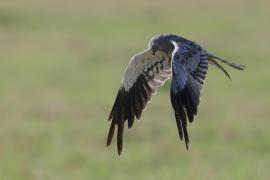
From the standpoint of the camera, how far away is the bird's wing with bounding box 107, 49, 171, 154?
8.03 metres

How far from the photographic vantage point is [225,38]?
18938mm

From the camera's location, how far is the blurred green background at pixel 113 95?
A: 372 inches

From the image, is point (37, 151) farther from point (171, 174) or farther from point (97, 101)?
point (97, 101)

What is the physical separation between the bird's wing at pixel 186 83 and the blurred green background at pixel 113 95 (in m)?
1.30

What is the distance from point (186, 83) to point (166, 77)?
1550mm

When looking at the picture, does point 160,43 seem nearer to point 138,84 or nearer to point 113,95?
point 138,84

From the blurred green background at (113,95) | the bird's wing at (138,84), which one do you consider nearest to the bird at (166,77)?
the bird's wing at (138,84)

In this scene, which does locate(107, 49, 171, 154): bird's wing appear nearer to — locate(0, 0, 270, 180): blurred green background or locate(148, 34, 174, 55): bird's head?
locate(148, 34, 174, 55): bird's head

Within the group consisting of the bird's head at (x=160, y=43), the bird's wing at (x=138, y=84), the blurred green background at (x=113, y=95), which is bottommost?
the blurred green background at (x=113, y=95)

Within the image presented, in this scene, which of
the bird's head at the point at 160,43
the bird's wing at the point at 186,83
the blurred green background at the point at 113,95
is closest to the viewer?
the bird's wing at the point at 186,83

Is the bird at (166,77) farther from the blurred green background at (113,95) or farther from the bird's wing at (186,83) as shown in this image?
the blurred green background at (113,95)

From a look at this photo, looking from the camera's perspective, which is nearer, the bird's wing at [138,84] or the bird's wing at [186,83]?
the bird's wing at [186,83]

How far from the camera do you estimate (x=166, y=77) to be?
8.28 meters

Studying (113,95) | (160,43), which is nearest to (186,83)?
(160,43)
